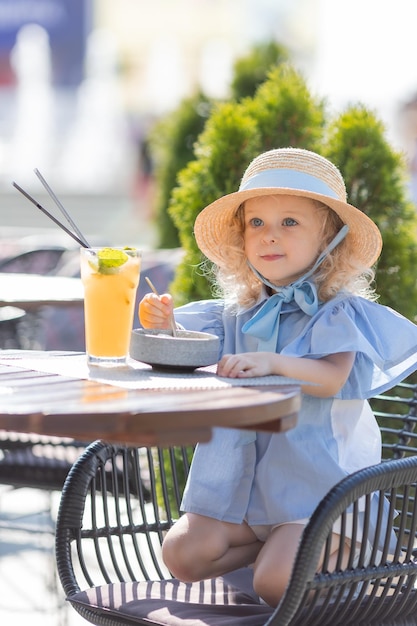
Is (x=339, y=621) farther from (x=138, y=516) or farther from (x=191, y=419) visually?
(x=138, y=516)

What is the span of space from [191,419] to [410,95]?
808 cm

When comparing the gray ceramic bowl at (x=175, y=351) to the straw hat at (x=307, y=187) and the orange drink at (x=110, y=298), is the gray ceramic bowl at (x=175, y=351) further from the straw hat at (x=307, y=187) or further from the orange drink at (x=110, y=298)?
the straw hat at (x=307, y=187)

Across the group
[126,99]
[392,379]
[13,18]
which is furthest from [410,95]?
[126,99]

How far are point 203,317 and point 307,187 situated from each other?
→ 0.29m

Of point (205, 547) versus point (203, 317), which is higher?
point (203, 317)

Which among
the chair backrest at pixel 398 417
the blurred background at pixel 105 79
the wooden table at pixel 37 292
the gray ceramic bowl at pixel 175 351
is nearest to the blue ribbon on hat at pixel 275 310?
the gray ceramic bowl at pixel 175 351

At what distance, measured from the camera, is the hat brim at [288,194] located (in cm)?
174

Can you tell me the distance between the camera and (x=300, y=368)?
1512mm

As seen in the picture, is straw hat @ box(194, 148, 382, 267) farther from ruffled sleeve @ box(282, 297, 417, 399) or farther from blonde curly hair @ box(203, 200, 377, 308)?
ruffled sleeve @ box(282, 297, 417, 399)

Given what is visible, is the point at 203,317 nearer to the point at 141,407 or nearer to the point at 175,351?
the point at 175,351

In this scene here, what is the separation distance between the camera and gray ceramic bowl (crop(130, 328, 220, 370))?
145cm

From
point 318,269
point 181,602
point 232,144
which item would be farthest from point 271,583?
point 232,144

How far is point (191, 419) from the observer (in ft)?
3.69

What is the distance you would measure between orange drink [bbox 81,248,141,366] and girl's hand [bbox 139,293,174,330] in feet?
0.35
